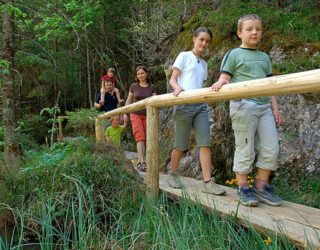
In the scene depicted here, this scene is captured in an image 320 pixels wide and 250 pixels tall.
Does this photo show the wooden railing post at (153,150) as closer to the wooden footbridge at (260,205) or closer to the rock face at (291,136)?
the wooden footbridge at (260,205)

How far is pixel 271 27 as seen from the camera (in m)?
6.31

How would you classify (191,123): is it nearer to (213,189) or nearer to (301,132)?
(213,189)

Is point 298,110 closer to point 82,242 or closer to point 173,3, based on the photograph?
point 82,242

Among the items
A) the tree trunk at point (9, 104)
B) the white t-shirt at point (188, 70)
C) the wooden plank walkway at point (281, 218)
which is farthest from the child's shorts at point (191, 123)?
the tree trunk at point (9, 104)

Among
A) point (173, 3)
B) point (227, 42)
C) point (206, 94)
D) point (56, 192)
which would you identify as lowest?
point (56, 192)

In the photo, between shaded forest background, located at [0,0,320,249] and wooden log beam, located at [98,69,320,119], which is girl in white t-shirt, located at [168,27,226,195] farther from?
shaded forest background, located at [0,0,320,249]

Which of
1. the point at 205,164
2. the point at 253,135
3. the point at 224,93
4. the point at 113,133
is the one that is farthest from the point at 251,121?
the point at 113,133

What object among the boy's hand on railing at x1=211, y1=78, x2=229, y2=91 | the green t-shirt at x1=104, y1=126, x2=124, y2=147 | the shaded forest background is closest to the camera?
the shaded forest background

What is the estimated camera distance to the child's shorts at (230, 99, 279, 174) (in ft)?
11.7

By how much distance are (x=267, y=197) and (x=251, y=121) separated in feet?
2.35

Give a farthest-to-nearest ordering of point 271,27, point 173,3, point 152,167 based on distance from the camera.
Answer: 1. point 173,3
2. point 271,27
3. point 152,167

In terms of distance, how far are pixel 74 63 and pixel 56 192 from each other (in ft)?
55.5

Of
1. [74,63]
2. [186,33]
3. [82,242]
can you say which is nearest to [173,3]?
[186,33]

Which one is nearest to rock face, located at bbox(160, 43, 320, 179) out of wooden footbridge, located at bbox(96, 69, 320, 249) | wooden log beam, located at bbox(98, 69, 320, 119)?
wooden footbridge, located at bbox(96, 69, 320, 249)
